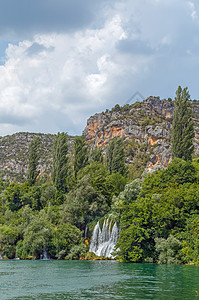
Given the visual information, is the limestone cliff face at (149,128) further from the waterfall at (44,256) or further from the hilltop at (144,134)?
the waterfall at (44,256)

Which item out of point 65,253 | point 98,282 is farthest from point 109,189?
point 98,282

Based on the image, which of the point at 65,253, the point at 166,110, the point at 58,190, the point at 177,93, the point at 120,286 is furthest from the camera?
the point at 166,110

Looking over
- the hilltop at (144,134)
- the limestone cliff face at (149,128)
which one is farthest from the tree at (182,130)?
the limestone cliff face at (149,128)

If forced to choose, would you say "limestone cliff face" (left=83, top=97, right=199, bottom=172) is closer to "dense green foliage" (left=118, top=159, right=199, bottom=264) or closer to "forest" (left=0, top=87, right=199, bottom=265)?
"forest" (left=0, top=87, right=199, bottom=265)

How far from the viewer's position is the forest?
48.9 meters

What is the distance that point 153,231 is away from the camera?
5006cm

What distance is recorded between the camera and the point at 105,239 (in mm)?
63688

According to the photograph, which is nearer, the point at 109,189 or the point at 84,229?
the point at 84,229

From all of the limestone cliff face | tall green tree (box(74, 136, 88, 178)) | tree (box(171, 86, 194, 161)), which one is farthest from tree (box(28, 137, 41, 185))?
the limestone cliff face

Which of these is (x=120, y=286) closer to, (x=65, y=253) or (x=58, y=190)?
(x=65, y=253)

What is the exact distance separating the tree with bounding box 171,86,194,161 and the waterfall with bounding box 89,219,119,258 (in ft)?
67.2

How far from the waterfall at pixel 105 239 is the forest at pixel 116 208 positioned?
1733 millimetres

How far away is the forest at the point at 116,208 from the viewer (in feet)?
→ 161

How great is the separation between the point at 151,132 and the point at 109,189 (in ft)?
317
